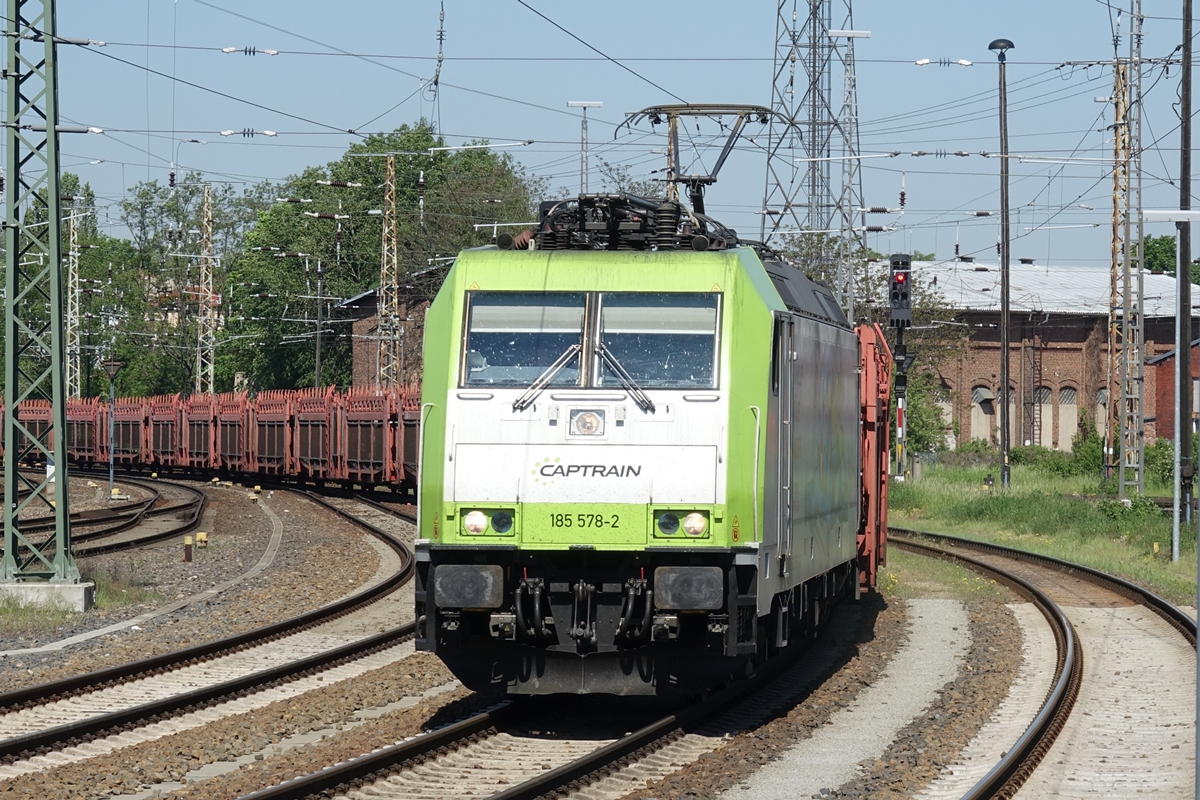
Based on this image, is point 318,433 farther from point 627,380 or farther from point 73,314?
point 627,380

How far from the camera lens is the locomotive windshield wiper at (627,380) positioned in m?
11.1

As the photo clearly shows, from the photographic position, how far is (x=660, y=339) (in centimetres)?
1130

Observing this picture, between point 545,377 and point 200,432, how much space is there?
44018 millimetres

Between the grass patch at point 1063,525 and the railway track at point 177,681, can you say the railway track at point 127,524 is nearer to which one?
the railway track at point 177,681

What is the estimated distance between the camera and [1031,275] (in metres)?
82.5

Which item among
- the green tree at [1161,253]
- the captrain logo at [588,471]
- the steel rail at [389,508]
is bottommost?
the steel rail at [389,508]

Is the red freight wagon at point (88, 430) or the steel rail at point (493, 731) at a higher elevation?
the red freight wagon at point (88, 430)

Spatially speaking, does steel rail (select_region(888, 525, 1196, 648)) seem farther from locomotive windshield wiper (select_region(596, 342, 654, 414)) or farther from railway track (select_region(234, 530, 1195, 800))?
locomotive windshield wiper (select_region(596, 342, 654, 414))

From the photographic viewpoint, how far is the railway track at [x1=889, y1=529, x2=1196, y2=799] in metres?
10.2

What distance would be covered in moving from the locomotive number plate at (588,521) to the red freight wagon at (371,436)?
2848 cm

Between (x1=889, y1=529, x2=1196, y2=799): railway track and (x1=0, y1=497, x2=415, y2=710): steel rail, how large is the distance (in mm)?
6974

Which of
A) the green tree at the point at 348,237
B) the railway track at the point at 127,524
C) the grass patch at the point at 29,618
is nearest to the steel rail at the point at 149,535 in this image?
the railway track at the point at 127,524

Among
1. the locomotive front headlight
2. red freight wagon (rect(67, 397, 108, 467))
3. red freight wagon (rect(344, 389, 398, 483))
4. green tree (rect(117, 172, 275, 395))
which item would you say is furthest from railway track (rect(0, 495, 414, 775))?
green tree (rect(117, 172, 275, 395))

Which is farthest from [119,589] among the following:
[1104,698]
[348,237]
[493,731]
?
[348,237]
